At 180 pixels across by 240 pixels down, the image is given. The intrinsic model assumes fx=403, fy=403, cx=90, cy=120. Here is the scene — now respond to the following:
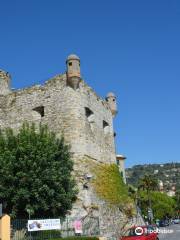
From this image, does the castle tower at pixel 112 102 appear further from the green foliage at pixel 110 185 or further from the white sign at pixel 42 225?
the white sign at pixel 42 225

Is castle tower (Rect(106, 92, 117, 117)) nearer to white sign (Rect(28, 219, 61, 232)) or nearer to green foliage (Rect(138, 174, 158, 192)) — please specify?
white sign (Rect(28, 219, 61, 232))

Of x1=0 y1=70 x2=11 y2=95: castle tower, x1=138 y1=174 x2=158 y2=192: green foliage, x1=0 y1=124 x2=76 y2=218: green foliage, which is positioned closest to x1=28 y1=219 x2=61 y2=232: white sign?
x1=0 y1=124 x2=76 y2=218: green foliage

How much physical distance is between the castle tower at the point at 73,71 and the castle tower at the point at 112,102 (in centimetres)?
751

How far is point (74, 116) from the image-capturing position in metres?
28.5

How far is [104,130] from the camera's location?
3378cm

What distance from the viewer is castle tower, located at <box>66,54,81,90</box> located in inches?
1116

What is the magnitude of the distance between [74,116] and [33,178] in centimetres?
667

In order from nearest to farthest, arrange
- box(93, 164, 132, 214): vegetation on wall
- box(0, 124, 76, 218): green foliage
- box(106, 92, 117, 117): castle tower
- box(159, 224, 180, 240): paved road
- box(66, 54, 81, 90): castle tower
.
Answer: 1. box(0, 124, 76, 218): green foliage
2. box(66, 54, 81, 90): castle tower
3. box(93, 164, 132, 214): vegetation on wall
4. box(159, 224, 180, 240): paved road
5. box(106, 92, 117, 117): castle tower

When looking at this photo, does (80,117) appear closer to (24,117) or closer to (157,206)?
(24,117)

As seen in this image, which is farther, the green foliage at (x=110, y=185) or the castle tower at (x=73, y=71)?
the green foliage at (x=110, y=185)

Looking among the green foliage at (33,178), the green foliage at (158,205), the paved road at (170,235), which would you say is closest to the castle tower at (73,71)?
the green foliage at (33,178)

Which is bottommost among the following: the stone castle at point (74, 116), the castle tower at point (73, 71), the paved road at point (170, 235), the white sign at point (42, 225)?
the paved road at point (170, 235)

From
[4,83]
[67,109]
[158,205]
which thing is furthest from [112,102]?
[158,205]

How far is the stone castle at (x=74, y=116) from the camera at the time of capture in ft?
90.1
